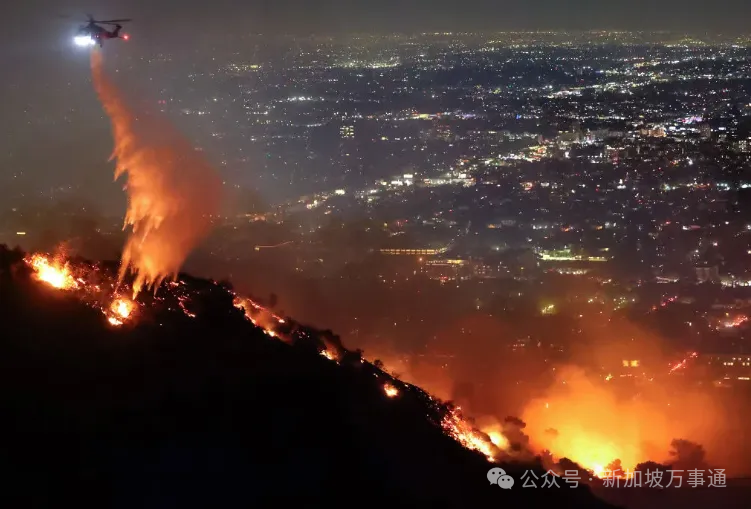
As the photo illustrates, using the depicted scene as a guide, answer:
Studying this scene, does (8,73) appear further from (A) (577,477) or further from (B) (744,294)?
(B) (744,294)

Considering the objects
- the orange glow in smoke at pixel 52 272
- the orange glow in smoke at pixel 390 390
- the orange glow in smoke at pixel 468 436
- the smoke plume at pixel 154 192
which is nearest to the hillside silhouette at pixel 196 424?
the orange glow in smoke at pixel 390 390

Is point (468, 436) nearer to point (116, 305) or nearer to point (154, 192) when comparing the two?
point (116, 305)

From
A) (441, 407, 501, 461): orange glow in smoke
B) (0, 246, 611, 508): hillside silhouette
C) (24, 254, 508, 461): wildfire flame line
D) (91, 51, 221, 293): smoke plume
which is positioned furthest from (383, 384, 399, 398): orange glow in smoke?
(91, 51, 221, 293): smoke plume

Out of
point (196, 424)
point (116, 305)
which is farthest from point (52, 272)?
point (196, 424)

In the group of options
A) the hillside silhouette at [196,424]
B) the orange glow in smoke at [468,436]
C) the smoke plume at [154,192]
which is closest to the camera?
the hillside silhouette at [196,424]

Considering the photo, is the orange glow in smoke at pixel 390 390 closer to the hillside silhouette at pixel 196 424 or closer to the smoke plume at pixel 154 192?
the hillside silhouette at pixel 196 424

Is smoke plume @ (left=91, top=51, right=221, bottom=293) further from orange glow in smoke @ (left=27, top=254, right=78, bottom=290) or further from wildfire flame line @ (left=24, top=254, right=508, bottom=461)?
orange glow in smoke @ (left=27, top=254, right=78, bottom=290)

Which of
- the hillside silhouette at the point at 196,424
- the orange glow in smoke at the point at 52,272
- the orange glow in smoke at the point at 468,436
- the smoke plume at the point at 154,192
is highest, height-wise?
the smoke plume at the point at 154,192

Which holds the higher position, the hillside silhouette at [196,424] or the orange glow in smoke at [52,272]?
the orange glow in smoke at [52,272]
